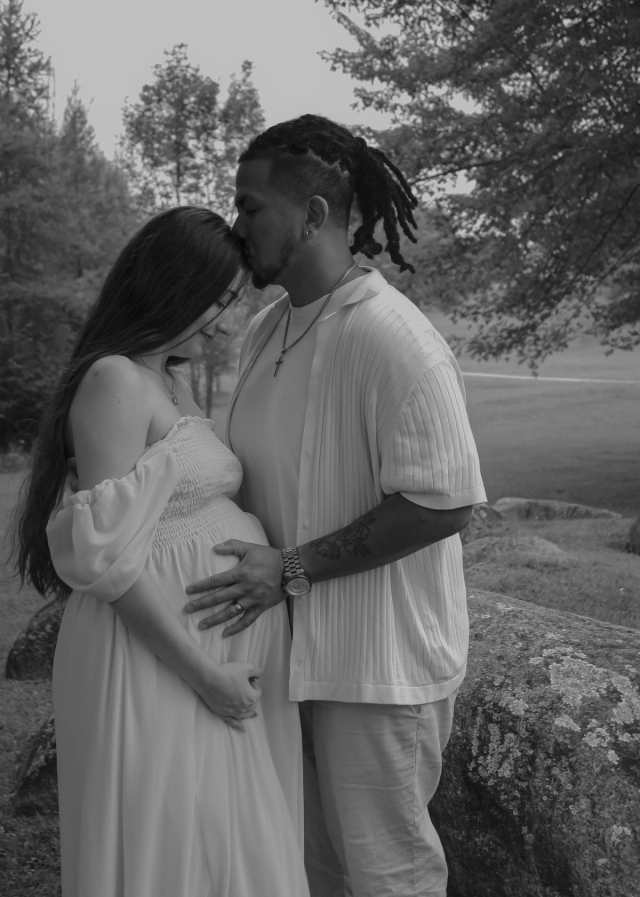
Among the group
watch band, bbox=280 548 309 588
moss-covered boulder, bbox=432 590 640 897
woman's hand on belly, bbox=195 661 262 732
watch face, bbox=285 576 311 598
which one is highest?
watch band, bbox=280 548 309 588

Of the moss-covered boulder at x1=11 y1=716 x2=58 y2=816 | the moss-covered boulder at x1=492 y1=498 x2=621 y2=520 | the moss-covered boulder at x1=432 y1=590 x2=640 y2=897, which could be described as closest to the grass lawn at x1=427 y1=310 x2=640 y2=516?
the moss-covered boulder at x1=492 y1=498 x2=621 y2=520

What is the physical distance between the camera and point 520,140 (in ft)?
36.0

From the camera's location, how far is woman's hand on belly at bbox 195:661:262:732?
2.03 m

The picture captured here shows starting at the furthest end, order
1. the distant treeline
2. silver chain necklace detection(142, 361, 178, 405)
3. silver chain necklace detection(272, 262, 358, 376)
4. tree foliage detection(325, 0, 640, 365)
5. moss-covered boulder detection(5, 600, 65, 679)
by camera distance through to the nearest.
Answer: the distant treeline < tree foliage detection(325, 0, 640, 365) < moss-covered boulder detection(5, 600, 65, 679) < silver chain necklace detection(272, 262, 358, 376) < silver chain necklace detection(142, 361, 178, 405)

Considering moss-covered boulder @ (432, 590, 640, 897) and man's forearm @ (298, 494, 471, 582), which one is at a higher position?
man's forearm @ (298, 494, 471, 582)

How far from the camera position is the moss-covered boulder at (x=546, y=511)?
9.27 metres

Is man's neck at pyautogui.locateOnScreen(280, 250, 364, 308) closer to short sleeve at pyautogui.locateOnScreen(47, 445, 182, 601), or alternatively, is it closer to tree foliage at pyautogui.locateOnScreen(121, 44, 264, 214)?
short sleeve at pyautogui.locateOnScreen(47, 445, 182, 601)

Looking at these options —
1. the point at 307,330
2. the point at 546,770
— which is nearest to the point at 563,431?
the point at 546,770

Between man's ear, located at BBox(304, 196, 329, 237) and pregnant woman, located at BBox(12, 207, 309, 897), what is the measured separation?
0.60 feet

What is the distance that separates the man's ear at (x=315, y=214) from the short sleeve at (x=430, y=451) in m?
0.48

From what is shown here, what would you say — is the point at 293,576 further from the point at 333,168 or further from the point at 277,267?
the point at 333,168

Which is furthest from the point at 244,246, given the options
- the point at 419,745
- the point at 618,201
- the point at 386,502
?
the point at 618,201

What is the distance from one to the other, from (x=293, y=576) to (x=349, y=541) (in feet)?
0.53

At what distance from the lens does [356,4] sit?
11.3 metres
